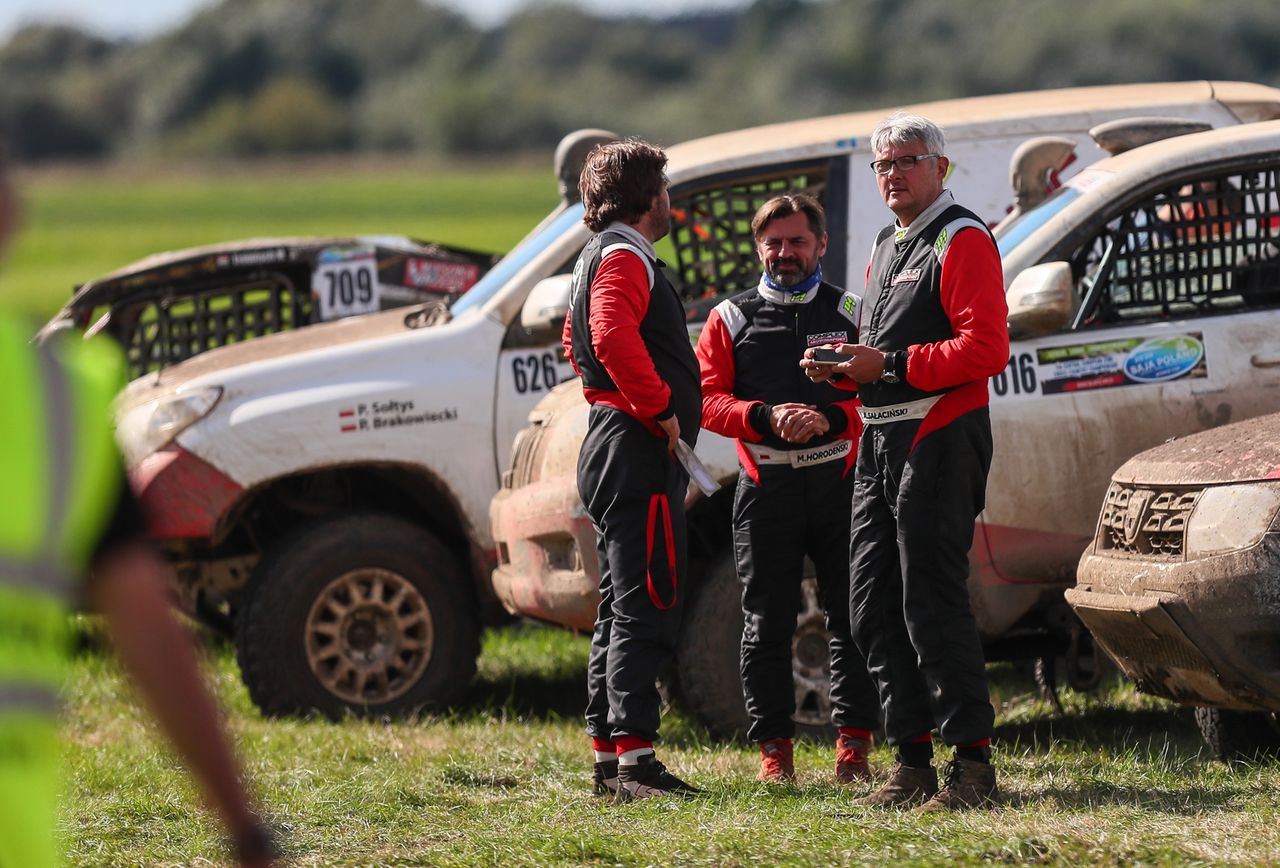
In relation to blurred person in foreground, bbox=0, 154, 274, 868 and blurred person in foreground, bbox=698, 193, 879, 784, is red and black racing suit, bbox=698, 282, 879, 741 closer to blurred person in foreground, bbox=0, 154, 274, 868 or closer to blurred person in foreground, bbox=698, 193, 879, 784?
blurred person in foreground, bbox=698, 193, 879, 784

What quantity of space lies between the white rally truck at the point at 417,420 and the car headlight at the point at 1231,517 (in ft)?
7.05

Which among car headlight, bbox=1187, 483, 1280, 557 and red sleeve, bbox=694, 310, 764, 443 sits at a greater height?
red sleeve, bbox=694, 310, 764, 443

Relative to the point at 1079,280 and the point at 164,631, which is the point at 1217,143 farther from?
the point at 164,631

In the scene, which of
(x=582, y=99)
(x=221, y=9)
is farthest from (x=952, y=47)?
(x=221, y=9)

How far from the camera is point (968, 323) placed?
5234mm

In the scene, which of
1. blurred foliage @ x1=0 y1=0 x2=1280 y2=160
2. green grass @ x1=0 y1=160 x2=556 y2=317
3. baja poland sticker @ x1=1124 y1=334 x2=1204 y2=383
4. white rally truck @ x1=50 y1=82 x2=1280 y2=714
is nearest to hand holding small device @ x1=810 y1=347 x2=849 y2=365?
baja poland sticker @ x1=1124 y1=334 x2=1204 y2=383

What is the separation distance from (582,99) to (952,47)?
19.7 m

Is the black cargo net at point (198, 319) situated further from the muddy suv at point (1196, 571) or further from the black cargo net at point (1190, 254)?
the muddy suv at point (1196, 571)

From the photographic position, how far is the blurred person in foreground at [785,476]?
5.95 meters

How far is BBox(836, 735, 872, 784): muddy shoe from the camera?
6.00 m

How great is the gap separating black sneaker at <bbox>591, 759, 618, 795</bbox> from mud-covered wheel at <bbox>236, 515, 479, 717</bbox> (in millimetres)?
1766

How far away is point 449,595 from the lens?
25.1ft

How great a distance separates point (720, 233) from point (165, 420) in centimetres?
219

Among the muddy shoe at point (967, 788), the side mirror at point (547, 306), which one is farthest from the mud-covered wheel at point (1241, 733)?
the side mirror at point (547, 306)
